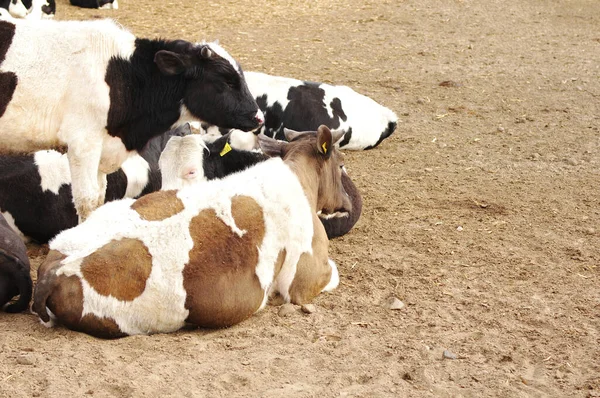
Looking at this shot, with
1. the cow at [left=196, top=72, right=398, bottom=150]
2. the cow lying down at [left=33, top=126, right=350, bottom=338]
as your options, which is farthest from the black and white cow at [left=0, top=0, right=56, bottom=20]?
the cow lying down at [left=33, top=126, right=350, bottom=338]

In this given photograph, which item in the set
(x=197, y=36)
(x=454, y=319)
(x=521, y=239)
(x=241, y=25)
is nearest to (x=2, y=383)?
(x=454, y=319)

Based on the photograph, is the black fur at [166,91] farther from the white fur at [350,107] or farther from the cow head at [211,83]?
the white fur at [350,107]

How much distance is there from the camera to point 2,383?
15.6ft

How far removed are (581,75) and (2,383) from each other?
1167 cm

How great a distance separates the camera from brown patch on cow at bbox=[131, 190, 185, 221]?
585cm

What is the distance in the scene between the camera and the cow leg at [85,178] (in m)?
6.96

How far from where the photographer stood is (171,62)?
716 cm

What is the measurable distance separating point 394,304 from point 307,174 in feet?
4.26

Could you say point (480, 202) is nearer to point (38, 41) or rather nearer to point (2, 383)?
point (38, 41)

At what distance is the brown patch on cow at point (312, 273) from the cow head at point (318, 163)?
420 millimetres

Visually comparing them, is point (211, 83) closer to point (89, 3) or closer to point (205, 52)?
point (205, 52)

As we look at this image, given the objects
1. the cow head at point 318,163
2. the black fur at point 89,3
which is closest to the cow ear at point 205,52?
the cow head at point 318,163

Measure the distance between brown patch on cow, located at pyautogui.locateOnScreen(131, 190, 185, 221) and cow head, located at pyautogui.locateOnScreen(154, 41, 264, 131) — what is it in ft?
4.62

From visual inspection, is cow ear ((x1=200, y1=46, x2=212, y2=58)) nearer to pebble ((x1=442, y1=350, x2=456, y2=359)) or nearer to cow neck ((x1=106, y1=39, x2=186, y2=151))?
cow neck ((x1=106, y1=39, x2=186, y2=151))
